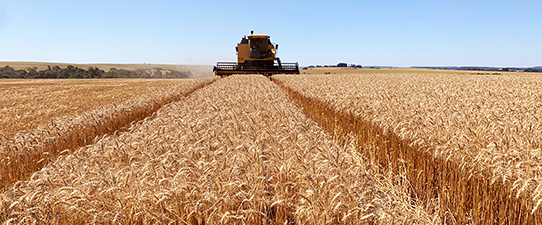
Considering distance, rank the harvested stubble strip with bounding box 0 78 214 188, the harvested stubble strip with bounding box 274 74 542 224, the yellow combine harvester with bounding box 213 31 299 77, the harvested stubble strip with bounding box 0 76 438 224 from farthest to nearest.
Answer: the yellow combine harvester with bounding box 213 31 299 77 < the harvested stubble strip with bounding box 0 78 214 188 < the harvested stubble strip with bounding box 274 74 542 224 < the harvested stubble strip with bounding box 0 76 438 224

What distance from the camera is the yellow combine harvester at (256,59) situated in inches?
1264

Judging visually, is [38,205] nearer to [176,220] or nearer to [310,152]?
[176,220]

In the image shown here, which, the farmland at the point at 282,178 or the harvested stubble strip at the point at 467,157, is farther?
the harvested stubble strip at the point at 467,157

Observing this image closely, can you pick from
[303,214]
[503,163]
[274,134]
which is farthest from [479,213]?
[274,134]

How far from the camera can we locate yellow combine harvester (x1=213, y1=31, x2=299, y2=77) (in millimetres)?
32094

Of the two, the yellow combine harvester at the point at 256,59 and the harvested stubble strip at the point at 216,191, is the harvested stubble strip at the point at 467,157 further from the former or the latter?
the yellow combine harvester at the point at 256,59

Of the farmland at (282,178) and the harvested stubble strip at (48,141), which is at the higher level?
the farmland at (282,178)

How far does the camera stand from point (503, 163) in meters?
3.76

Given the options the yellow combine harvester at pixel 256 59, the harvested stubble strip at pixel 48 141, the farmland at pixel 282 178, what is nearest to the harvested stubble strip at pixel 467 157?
the farmland at pixel 282 178

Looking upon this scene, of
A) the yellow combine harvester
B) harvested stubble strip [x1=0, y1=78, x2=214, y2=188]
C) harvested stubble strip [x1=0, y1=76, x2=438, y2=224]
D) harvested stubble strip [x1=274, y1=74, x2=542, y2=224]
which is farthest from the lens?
the yellow combine harvester

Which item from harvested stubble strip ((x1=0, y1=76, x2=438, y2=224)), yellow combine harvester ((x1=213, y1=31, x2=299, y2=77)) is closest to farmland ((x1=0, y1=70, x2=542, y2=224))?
harvested stubble strip ((x1=0, y1=76, x2=438, y2=224))

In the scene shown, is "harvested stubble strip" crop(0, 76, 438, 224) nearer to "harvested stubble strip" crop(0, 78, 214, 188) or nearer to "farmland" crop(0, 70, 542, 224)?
"farmland" crop(0, 70, 542, 224)

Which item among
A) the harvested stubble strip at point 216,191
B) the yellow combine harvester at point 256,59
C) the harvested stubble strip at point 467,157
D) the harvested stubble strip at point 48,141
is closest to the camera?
the harvested stubble strip at point 216,191

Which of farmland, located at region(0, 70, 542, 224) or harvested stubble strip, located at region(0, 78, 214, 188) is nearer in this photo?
farmland, located at region(0, 70, 542, 224)
